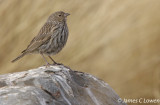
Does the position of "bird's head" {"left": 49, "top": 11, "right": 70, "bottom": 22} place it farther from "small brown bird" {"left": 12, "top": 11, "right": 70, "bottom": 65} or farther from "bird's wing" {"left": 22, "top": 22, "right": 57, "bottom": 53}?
"bird's wing" {"left": 22, "top": 22, "right": 57, "bottom": 53}

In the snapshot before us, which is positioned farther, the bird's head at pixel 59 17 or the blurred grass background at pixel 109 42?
the blurred grass background at pixel 109 42

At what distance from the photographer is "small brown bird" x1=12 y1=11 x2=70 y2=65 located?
411 inches

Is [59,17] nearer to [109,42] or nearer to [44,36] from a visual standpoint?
[44,36]

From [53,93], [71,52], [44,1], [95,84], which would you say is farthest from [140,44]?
[53,93]

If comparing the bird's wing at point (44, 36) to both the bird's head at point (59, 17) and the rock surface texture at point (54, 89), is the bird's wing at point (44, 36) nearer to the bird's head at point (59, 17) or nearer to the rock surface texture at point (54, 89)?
the bird's head at point (59, 17)

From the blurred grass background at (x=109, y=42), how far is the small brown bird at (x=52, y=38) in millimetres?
4555

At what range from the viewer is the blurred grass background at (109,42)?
49.8 feet

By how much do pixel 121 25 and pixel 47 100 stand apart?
841 cm

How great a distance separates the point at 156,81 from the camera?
15.0 metres

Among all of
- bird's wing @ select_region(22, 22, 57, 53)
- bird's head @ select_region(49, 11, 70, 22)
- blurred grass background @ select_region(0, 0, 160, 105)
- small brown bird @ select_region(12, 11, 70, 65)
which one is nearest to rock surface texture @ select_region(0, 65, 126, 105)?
small brown bird @ select_region(12, 11, 70, 65)

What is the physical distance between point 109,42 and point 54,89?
774 cm

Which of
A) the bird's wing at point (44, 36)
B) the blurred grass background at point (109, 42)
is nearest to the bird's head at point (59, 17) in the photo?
the bird's wing at point (44, 36)

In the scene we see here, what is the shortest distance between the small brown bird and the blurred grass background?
456 cm

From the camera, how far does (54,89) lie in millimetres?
7977
